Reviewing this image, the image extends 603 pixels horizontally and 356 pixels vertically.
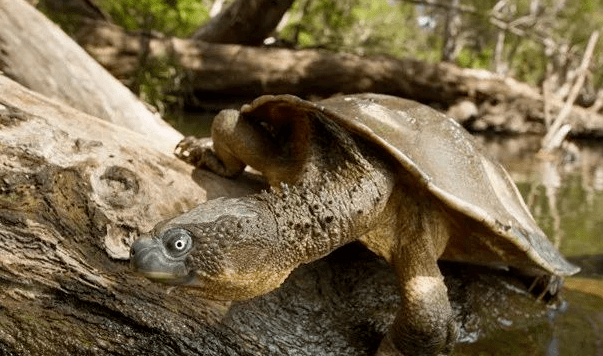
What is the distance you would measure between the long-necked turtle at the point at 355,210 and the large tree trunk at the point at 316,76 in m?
6.50

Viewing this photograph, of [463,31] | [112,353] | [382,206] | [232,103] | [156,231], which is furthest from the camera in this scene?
[463,31]

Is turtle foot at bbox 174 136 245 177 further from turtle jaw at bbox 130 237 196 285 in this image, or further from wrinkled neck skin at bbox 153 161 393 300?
turtle jaw at bbox 130 237 196 285

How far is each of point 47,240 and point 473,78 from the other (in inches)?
406

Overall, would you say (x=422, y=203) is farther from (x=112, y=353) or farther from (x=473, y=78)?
(x=473, y=78)

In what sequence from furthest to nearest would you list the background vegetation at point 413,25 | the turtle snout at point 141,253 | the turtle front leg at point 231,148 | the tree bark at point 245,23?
1. the background vegetation at point 413,25
2. the tree bark at point 245,23
3. the turtle front leg at point 231,148
4. the turtle snout at point 141,253

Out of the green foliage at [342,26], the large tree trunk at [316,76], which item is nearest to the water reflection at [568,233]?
the large tree trunk at [316,76]

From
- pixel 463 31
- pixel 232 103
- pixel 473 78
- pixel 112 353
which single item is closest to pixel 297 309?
pixel 112 353

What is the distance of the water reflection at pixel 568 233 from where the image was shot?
205 centimetres

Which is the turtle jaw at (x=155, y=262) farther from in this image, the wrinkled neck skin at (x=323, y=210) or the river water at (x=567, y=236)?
the river water at (x=567, y=236)

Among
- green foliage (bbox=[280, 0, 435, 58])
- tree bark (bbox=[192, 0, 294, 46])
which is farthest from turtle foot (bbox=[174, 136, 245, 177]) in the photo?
green foliage (bbox=[280, 0, 435, 58])

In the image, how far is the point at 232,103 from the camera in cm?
941

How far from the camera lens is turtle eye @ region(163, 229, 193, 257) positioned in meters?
1.20

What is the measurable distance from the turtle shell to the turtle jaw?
2.21 feet

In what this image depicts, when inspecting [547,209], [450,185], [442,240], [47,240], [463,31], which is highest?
[463,31]
